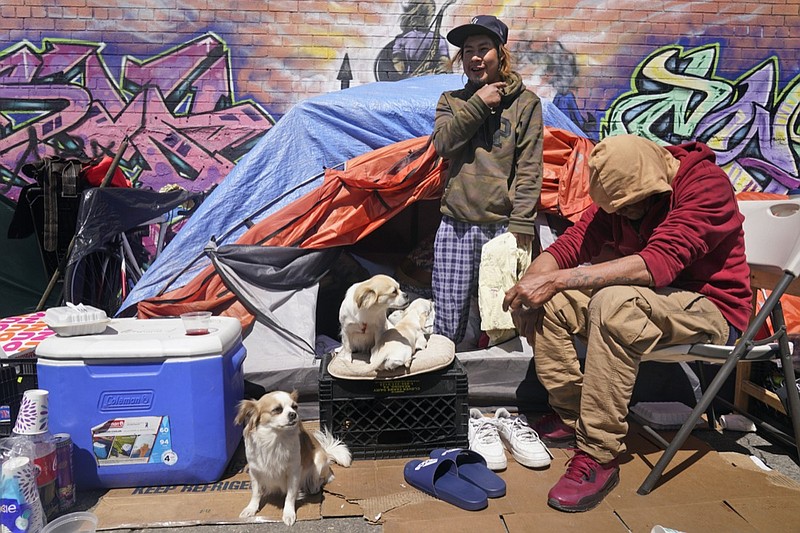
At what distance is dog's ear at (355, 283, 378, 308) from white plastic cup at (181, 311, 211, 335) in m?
0.64

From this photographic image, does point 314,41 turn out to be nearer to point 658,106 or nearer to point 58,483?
point 658,106

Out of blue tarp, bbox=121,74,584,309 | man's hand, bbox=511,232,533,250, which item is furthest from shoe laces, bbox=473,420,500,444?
blue tarp, bbox=121,74,584,309

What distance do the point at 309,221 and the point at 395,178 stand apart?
0.53m

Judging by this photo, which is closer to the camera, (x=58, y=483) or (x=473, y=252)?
(x=58, y=483)

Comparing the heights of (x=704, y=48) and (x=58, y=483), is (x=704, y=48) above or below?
above

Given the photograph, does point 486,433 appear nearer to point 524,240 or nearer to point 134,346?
point 524,240

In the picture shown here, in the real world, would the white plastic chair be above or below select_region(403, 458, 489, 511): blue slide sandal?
above

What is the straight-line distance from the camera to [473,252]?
2963mm

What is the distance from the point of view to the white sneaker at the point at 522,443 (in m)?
2.32

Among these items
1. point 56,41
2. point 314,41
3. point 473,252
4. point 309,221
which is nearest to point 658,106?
point 314,41

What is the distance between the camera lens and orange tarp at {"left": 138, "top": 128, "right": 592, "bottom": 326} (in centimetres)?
301

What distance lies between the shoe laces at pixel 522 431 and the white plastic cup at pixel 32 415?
184 cm

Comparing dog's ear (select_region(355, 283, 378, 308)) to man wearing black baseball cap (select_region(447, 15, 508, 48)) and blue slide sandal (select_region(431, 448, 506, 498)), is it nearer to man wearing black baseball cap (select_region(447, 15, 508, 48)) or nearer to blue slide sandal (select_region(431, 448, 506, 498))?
blue slide sandal (select_region(431, 448, 506, 498))

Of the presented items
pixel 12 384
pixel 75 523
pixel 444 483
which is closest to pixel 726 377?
pixel 444 483
